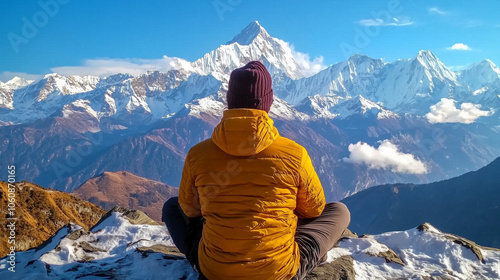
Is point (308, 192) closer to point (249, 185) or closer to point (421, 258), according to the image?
point (249, 185)

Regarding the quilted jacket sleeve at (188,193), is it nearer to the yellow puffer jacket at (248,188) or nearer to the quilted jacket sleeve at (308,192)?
the yellow puffer jacket at (248,188)

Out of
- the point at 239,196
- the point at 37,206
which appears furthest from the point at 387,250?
the point at 37,206

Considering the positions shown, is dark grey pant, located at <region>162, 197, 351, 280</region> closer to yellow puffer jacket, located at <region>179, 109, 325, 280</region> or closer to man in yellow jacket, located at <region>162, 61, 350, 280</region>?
man in yellow jacket, located at <region>162, 61, 350, 280</region>

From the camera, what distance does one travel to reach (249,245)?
4.46m

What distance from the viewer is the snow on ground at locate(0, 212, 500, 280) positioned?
25.9 ft

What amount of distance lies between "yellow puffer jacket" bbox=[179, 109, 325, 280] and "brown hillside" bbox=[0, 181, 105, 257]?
1486 cm

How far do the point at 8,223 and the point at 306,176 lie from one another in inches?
773

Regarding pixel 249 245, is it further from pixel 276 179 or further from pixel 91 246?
pixel 91 246

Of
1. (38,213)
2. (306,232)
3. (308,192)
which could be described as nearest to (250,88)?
(308,192)

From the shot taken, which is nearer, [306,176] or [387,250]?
[306,176]

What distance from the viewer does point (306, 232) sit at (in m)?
5.77

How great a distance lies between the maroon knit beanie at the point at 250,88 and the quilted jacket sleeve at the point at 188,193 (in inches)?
46.3

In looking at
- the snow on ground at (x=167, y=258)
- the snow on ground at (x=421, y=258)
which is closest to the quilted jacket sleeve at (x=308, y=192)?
the snow on ground at (x=167, y=258)

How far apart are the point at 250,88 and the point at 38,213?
22749 millimetres
